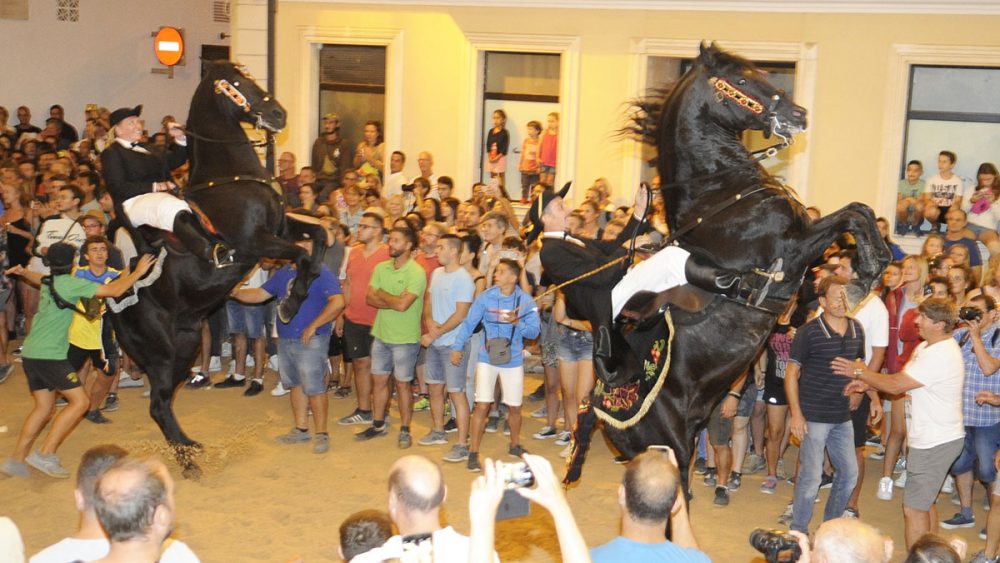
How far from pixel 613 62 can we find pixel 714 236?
29.3ft

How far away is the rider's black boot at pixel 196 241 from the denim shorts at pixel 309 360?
51.4 inches

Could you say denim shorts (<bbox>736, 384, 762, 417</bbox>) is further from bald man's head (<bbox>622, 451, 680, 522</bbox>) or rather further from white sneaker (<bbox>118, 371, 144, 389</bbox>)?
white sneaker (<bbox>118, 371, 144, 389</bbox>)

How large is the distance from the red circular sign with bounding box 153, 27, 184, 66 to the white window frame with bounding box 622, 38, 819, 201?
12.4 metres

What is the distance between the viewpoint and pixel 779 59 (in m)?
14.8

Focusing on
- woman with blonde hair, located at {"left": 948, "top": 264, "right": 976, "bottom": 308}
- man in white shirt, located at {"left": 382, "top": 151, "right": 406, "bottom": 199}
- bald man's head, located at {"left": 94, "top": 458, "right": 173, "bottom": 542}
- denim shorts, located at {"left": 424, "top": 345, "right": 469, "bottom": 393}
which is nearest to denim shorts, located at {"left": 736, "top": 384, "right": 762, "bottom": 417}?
woman with blonde hair, located at {"left": 948, "top": 264, "right": 976, "bottom": 308}

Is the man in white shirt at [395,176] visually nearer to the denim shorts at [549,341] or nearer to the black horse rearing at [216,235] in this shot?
the denim shorts at [549,341]

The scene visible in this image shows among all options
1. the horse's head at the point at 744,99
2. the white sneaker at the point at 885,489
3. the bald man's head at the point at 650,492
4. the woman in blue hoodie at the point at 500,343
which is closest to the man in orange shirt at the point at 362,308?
the woman in blue hoodie at the point at 500,343

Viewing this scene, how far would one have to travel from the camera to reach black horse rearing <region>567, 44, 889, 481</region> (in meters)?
7.05

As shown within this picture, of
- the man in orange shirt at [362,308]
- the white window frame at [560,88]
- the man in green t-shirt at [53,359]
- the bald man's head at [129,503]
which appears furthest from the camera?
the white window frame at [560,88]

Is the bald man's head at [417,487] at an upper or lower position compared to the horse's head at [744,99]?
lower

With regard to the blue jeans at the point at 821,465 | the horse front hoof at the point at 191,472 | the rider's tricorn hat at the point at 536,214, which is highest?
the rider's tricorn hat at the point at 536,214

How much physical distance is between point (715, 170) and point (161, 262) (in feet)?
15.8

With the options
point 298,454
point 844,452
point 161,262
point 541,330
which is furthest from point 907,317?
point 161,262

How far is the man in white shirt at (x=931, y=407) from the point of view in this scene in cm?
771
